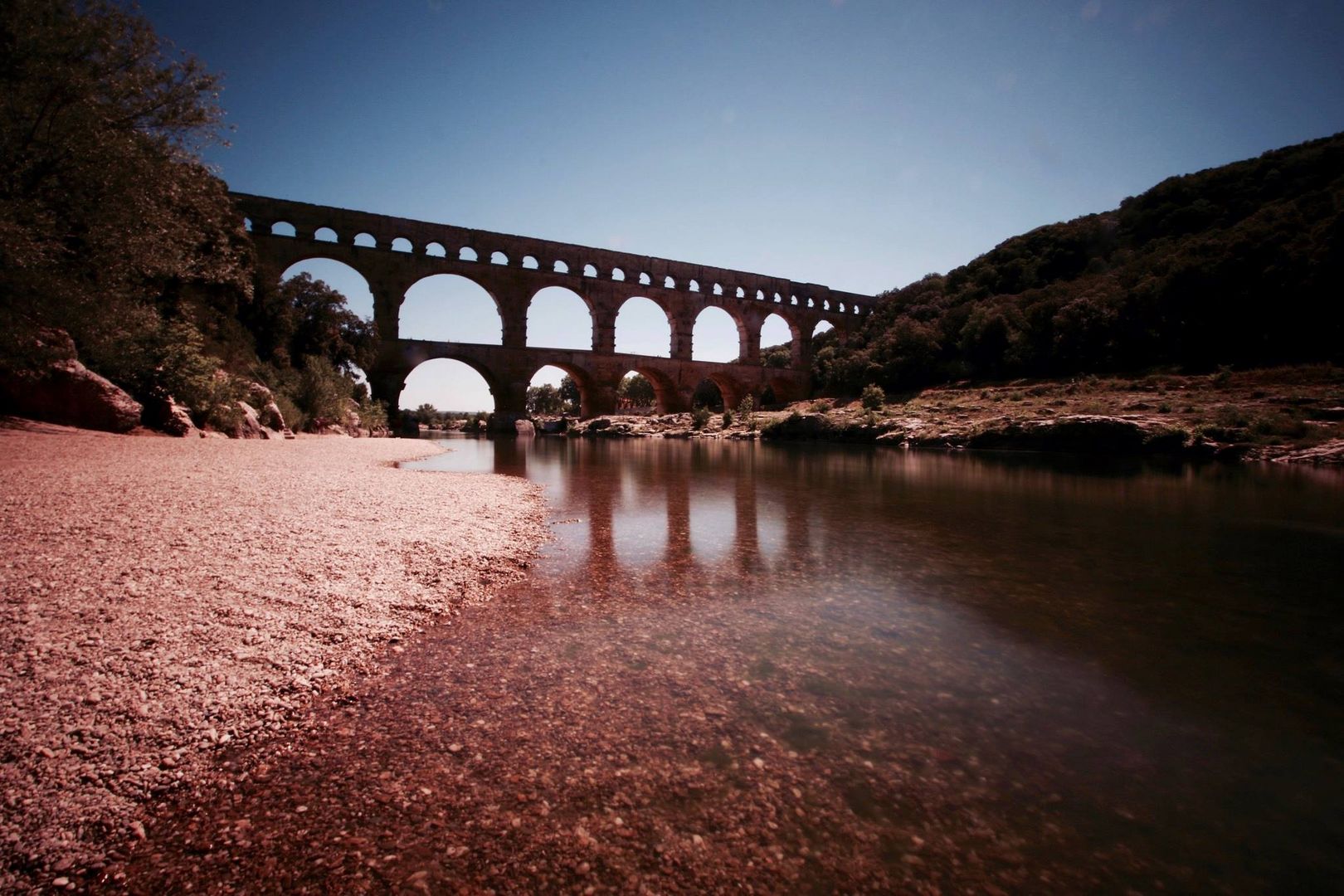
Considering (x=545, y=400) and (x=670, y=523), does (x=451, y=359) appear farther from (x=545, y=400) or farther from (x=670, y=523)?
(x=545, y=400)

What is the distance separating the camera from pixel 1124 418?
16.7 meters

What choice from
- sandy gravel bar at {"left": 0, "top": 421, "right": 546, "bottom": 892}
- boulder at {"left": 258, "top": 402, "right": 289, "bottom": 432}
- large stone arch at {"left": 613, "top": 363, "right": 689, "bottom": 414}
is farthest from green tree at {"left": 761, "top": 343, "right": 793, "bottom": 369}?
sandy gravel bar at {"left": 0, "top": 421, "right": 546, "bottom": 892}

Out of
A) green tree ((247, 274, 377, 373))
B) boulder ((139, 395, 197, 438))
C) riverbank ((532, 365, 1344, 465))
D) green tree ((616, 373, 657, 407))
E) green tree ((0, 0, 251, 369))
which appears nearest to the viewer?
green tree ((0, 0, 251, 369))

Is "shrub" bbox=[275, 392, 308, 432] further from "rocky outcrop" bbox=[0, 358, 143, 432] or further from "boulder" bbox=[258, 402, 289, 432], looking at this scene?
"rocky outcrop" bbox=[0, 358, 143, 432]

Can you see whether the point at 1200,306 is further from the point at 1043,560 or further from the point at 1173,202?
the point at 1043,560

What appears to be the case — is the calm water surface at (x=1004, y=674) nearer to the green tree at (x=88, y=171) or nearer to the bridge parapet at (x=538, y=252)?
the green tree at (x=88, y=171)

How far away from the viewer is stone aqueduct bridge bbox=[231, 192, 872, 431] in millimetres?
29156

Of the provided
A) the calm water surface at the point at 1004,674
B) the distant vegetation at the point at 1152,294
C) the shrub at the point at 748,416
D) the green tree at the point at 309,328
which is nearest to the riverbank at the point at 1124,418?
the shrub at the point at 748,416

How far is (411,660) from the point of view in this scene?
274 centimetres

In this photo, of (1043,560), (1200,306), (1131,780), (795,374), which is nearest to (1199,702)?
(1131,780)

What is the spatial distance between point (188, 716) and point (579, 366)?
110 ft

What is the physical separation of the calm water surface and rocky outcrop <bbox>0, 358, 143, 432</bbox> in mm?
8743

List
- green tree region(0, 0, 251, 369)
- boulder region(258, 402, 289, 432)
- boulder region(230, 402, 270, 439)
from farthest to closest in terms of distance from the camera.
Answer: boulder region(258, 402, 289, 432)
boulder region(230, 402, 270, 439)
green tree region(0, 0, 251, 369)

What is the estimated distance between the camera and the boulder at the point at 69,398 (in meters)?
9.00
